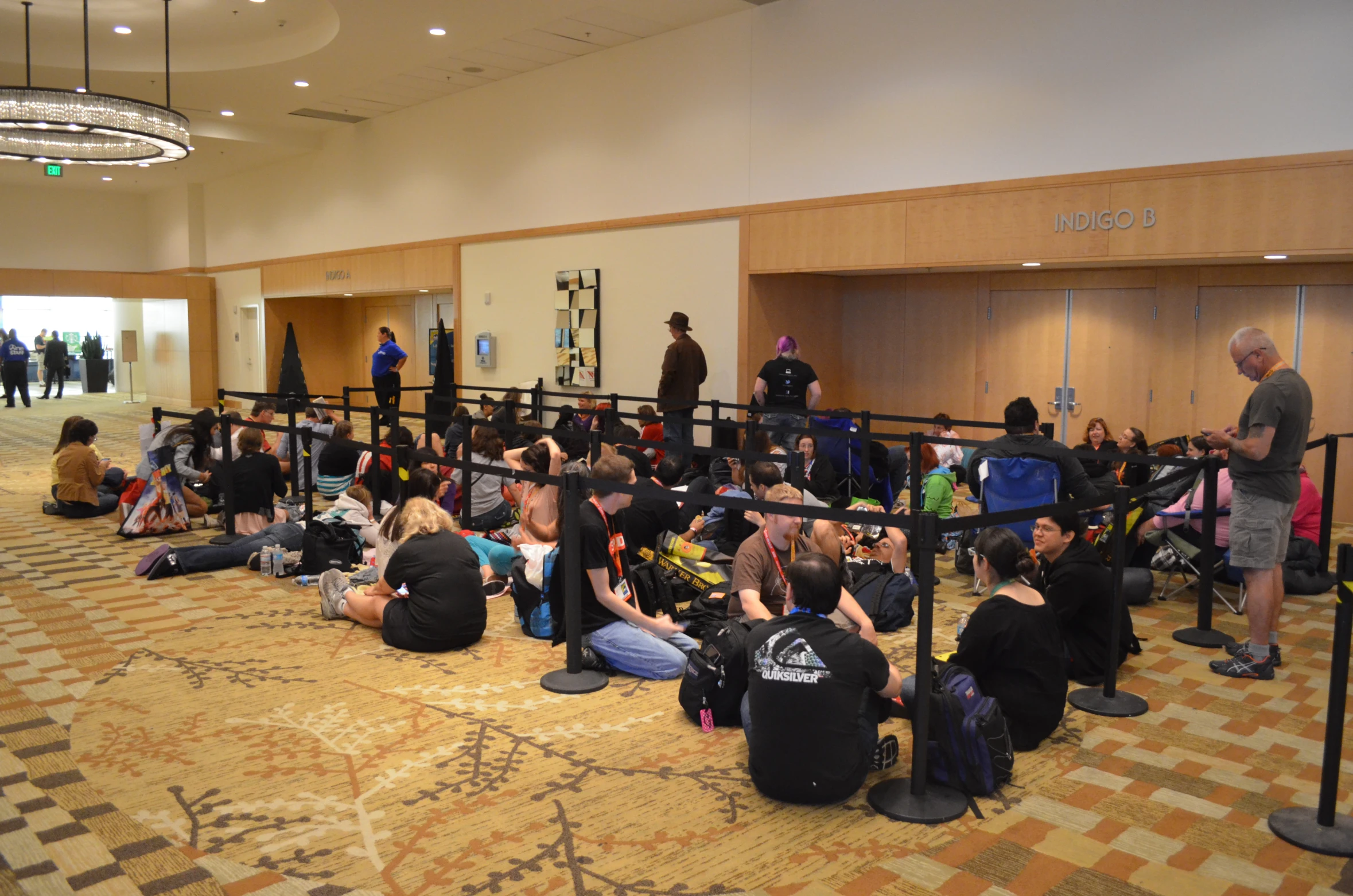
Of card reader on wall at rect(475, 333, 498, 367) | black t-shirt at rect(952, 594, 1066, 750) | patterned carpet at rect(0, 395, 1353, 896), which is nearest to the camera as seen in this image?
patterned carpet at rect(0, 395, 1353, 896)

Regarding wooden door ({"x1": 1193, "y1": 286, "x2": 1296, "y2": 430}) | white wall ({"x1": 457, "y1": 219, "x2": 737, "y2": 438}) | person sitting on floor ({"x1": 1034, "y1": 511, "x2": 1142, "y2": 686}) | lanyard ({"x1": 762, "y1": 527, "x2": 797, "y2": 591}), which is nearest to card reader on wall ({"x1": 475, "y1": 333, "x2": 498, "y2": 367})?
white wall ({"x1": 457, "y1": 219, "x2": 737, "y2": 438})

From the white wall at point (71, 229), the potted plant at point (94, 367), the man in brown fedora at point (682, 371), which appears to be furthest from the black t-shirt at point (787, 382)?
the potted plant at point (94, 367)

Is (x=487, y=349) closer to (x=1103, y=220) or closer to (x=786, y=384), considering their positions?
(x=786, y=384)

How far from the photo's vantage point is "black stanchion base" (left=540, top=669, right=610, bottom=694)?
5207 millimetres

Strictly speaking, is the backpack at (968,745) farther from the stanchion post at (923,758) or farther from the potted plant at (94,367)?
the potted plant at (94,367)

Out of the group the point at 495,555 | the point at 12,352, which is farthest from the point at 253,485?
the point at 12,352

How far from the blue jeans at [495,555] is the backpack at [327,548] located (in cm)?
110

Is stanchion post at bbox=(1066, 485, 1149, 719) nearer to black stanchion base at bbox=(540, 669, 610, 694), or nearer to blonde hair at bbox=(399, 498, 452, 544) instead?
black stanchion base at bbox=(540, 669, 610, 694)

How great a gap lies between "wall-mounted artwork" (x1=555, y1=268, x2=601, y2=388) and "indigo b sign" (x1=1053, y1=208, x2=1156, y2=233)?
685 cm

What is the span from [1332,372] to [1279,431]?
522cm

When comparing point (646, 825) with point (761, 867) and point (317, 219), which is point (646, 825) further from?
point (317, 219)

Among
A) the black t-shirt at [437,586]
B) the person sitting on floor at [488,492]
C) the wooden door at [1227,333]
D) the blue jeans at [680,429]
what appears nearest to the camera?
the black t-shirt at [437,586]

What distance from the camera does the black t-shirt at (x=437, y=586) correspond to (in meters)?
5.75

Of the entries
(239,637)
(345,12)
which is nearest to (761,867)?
(239,637)
